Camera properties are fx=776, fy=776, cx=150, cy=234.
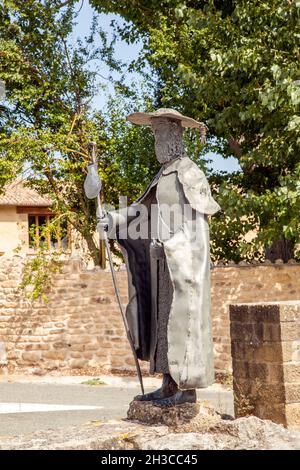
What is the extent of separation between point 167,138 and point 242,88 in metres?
7.46

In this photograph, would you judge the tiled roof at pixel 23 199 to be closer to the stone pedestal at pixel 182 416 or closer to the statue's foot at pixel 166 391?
the statue's foot at pixel 166 391

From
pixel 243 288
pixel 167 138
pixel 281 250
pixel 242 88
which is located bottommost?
pixel 243 288

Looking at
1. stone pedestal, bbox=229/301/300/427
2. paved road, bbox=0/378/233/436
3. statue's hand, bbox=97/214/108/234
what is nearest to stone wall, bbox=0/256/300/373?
paved road, bbox=0/378/233/436

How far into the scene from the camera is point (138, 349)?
620cm

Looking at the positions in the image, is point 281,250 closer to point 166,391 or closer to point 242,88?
point 242,88

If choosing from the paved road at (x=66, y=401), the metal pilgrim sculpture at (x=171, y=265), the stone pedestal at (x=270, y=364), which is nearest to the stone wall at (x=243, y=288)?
the paved road at (x=66, y=401)

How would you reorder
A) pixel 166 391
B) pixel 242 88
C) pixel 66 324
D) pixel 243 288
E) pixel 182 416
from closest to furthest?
1. pixel 182 416
2. pixel 166 391
3. pixel 242 88
4. pixel 243 288
5. pixel 66 324

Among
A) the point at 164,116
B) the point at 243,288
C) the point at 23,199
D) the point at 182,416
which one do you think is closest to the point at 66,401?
the point at 243,288

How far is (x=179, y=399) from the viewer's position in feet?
19.3

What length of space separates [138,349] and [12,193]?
78.6 ft

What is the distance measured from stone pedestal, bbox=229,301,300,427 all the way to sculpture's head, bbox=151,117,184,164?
6.22 feet

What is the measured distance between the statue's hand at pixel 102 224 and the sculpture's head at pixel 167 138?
2.16ft

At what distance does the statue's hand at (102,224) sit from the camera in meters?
6.18

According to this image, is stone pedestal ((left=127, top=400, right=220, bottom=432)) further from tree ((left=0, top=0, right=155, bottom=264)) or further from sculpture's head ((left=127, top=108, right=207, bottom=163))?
tree ((left=0, top=0, right=155, bottom=264))
